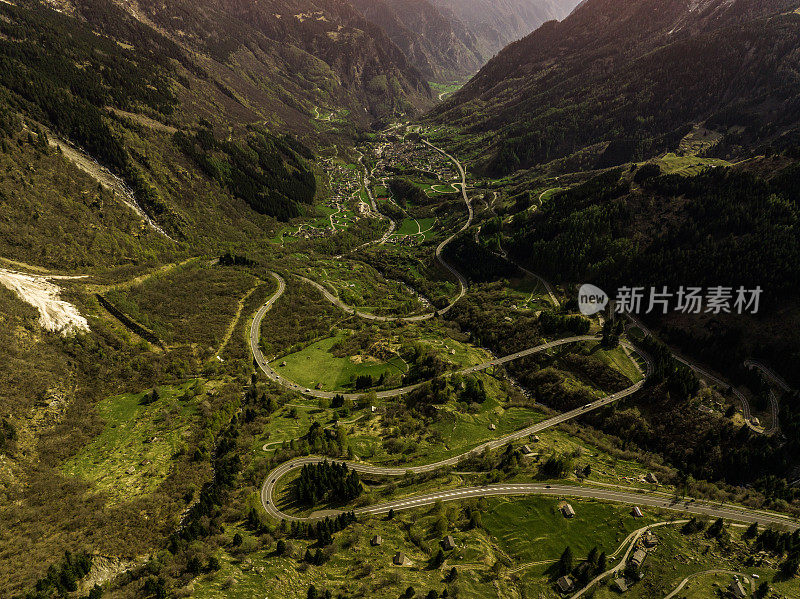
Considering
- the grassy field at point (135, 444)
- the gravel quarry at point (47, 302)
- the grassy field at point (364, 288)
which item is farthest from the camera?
the grassy field at point (364, 288)

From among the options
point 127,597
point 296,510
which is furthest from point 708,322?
point 127,597

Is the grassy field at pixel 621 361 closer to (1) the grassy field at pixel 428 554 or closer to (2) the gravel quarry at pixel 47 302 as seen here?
(1) the grassy field at pixel 428 554

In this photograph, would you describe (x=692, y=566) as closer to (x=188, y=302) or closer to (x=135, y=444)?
(x=135, y=444)

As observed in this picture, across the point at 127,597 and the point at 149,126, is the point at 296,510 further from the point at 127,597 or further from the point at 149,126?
the point at 149,126

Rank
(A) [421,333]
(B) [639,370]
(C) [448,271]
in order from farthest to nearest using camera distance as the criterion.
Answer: (C) [448,271] → (A) [421,333] → (B) [639,370]

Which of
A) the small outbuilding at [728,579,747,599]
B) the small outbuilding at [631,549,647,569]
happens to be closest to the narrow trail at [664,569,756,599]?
the small outbuilding at [728,579,747,599]

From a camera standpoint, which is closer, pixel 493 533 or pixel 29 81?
pixel 493 533

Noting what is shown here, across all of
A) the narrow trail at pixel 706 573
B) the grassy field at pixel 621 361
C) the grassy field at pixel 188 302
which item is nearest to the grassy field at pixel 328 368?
the grassy field at pixel 188 302
